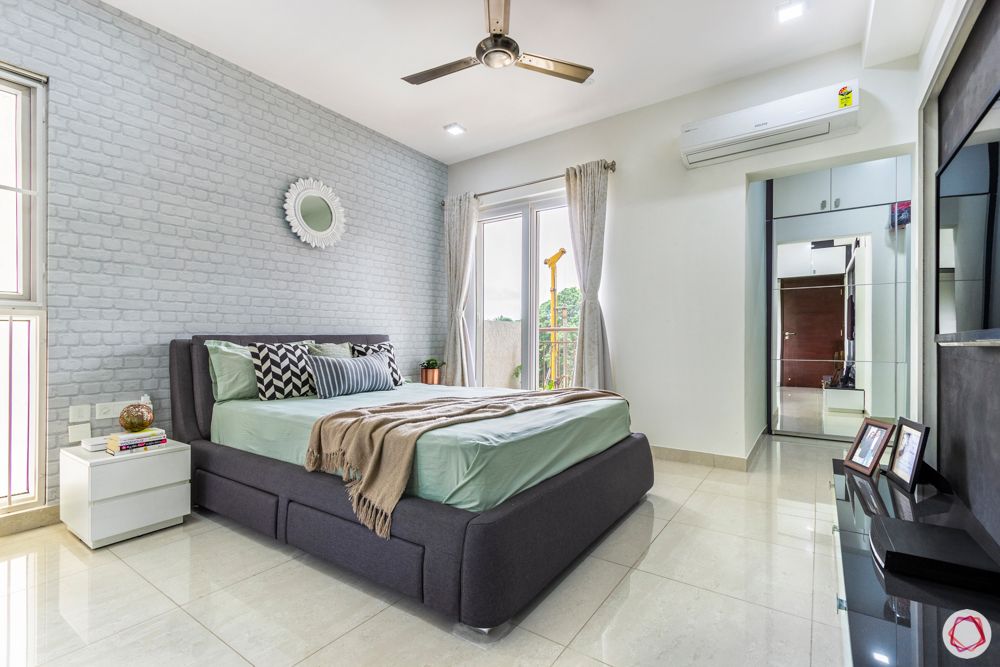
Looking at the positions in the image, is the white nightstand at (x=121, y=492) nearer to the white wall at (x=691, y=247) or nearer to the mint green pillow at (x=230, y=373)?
the mint green pillow at (x=230, y=373)

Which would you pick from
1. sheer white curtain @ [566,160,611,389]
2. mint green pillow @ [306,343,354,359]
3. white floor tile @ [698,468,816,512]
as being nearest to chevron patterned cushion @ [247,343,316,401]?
mint green pillow @ [306,343,354,359]

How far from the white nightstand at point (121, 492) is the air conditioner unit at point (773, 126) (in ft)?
13.4

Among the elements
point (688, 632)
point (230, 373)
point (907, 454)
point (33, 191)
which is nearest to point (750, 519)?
point (907, 454)

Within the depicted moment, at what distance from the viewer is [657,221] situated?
399cm

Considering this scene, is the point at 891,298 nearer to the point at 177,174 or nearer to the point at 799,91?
the point at 799,91

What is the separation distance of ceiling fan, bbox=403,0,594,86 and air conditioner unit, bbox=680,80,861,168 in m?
1.37

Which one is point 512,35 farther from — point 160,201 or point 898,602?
point 898,602

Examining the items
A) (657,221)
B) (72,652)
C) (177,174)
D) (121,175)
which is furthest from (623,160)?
(72,652)

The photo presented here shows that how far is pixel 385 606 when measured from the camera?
6.04 ft

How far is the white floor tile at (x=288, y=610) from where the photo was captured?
5.24 ft

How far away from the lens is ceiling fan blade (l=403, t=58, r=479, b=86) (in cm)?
269

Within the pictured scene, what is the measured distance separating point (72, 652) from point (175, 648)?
33 centimetres

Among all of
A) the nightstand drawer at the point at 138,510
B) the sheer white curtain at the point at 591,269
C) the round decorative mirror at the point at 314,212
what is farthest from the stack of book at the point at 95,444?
the sheer white curtain at the point at 591,269

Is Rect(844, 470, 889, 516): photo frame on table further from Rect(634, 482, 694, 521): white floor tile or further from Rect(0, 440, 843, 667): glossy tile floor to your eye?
Rect(634, 482, 694, 521): white floor tile
